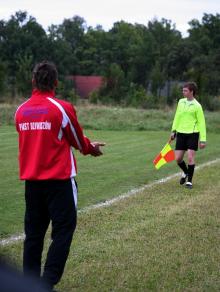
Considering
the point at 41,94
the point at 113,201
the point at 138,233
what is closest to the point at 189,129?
the point at 113,201

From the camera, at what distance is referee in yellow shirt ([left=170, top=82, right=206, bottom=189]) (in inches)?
443

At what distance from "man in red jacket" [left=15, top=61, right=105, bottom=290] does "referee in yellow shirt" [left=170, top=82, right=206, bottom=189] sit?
6.54 m

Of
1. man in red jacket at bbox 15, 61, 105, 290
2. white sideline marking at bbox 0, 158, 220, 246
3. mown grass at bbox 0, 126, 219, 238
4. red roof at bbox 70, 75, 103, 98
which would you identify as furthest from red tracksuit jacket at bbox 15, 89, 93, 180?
red roof at bbox 70, 75, 103, 98

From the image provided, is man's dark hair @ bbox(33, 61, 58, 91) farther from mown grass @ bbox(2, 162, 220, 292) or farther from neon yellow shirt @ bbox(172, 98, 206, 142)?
neon yellow shirt @ bbox(172, 98, 206, 142)

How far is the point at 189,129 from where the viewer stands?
37.3 ft

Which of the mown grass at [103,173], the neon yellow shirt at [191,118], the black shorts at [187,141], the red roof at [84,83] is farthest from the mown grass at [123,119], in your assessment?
the red roof at [84,83]

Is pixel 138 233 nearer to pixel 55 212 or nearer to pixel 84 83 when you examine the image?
pixel 55 212

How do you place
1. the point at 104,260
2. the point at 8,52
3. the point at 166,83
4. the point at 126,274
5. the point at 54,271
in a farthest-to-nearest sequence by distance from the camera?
the point at 8,52, the point at 166,83, the point at 104,260, the point at 126,274, the point at 54,271

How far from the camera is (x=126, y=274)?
5594 mm

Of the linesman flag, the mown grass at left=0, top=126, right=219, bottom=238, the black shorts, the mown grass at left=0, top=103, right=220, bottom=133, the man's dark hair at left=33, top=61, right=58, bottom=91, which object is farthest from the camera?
the mown grass at left=0, top=103, right=220, bottom=133

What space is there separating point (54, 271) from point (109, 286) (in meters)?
0.68

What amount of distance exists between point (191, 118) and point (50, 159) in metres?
6.86

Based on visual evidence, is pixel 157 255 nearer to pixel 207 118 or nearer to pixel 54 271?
pixel 54 271

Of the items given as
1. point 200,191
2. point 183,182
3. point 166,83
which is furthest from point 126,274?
point 166,83
